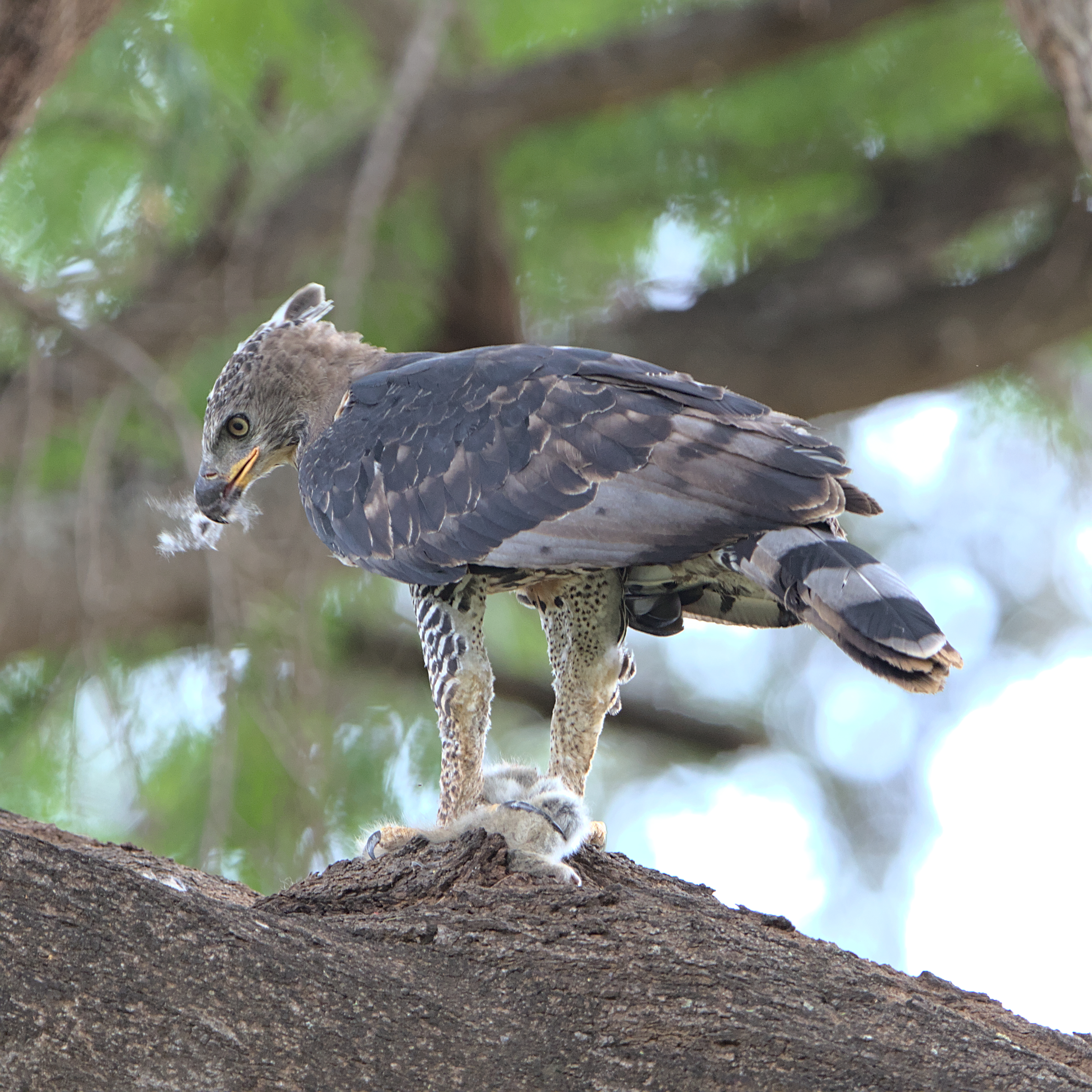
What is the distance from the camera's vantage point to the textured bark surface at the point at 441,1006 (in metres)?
2.29

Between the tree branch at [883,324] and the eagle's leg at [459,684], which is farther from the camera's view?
the tree branch at [883,324]

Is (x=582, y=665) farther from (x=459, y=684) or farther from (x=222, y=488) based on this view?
(x=222, y=488)

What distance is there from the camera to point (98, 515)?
5.69m

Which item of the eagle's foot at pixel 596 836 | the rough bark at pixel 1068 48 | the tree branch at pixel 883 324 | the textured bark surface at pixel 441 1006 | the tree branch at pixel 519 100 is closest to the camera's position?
the textured bark surface at pixel 441 1006

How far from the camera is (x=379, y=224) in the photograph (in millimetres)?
7578

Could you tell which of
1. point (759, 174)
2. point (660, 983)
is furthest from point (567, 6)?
point (660, 983)

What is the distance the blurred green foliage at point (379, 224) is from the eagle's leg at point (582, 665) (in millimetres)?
1557

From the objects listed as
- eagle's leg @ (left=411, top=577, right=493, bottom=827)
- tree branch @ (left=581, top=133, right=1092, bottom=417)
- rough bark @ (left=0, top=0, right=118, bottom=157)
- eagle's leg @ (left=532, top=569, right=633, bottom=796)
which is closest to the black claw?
eagle's leg @ (left=411, top=577, right=493, bottom=827)

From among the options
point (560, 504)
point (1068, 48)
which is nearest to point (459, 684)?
point (560, 504)

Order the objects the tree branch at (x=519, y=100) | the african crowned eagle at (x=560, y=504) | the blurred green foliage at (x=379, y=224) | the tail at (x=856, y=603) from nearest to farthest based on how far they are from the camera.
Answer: the tail at (x=856, y=603)
the african crowned eagle at (x=560, y=504)
the blurred green foliage at (x=379, y=224)
the tree branch at (x=519, y=100)

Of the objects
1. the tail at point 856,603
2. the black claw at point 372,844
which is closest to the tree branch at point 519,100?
the black claw at point 372,844

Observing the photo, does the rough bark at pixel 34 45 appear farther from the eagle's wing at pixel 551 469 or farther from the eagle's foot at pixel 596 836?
the eagle's foot at pixel 596 836

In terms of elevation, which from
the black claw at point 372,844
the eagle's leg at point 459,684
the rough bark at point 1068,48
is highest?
the rough bark at point 1068,48

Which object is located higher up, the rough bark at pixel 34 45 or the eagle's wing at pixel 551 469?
the rough bark at pixel 34 45
